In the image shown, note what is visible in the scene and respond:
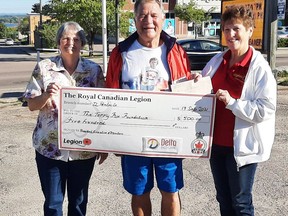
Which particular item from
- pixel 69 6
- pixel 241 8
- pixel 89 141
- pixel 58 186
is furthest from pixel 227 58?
pixel 69 6

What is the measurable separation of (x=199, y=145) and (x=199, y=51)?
53.0ft

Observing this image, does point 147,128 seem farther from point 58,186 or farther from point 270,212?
point 270,212

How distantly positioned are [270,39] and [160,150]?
9.37 metres

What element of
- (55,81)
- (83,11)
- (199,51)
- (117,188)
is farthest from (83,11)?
(55,81)

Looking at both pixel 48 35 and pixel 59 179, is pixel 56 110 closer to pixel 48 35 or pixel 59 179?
pixel 59 179

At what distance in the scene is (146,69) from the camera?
3.04m

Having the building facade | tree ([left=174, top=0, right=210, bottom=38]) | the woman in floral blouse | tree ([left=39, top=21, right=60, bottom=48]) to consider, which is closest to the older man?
the woman in floral blouse

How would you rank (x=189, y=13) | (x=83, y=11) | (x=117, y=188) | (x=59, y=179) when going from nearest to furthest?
(x=59, y=179) → (x=117, y=188) → (x=83, y=11) → (x=189, y=13)

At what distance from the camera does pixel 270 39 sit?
11.5 meters

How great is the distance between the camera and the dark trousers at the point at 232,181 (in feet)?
9.77

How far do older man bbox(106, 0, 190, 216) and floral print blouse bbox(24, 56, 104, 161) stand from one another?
0.52 feet

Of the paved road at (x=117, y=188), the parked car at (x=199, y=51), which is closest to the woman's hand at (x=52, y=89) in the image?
the paved road at (x=117, y=188)

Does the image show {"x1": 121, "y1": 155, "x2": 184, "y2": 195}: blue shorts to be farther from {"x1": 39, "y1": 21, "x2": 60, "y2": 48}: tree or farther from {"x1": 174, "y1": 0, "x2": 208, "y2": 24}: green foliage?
{"x1": 174, "y1": 0, "x2": 208, "y2": 24}: green foliage

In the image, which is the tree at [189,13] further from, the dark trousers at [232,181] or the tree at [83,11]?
the dark trousers at [232,181]
